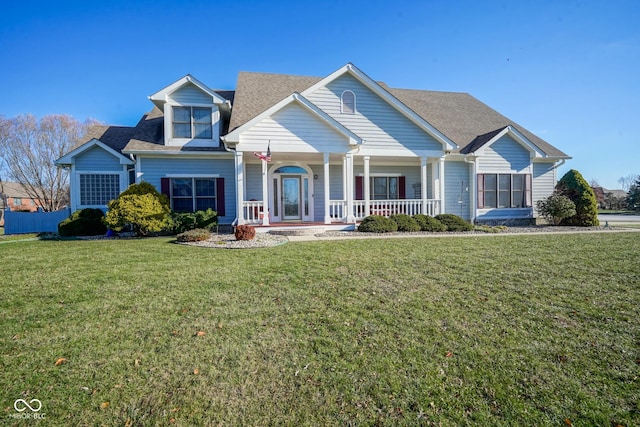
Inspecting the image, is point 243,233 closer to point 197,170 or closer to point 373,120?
point 197,170

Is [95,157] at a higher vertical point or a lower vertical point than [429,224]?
higher

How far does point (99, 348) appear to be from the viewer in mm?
3371

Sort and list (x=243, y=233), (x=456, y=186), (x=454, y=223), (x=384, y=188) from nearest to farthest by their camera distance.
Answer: (x=243, y=233)
(x=454, y=223)
(x=456, y=186)
(x=384, y=188)

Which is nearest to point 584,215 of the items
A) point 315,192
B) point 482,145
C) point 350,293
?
point 482,145

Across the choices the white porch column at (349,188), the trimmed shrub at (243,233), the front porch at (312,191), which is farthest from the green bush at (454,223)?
the trimmed shrub at (243,233)

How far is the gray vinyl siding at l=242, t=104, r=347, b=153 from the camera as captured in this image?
1202 cm

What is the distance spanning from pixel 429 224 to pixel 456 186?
4.86 metres

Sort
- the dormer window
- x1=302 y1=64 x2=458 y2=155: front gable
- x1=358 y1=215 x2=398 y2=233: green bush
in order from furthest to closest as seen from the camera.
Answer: x1=302 y1=64 x2=458 y2=155: front gable → the dormer window → x1=358 y1=215 x2=398 y2=233: green bush

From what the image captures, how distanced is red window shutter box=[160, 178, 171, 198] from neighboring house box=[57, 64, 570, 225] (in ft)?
0.14

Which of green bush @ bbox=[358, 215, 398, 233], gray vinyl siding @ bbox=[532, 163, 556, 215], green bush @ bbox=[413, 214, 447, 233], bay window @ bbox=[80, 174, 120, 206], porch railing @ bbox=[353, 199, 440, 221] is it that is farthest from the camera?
gray vinyl siding @ bbox=[532, 163, 556, 215]

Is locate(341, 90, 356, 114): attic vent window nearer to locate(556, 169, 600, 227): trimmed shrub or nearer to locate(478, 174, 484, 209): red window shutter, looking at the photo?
locate(478, 174, 484, 209): red window shutter

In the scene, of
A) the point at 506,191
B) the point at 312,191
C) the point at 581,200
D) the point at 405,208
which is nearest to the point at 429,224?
the point at 405,208

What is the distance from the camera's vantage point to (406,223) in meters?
12.2

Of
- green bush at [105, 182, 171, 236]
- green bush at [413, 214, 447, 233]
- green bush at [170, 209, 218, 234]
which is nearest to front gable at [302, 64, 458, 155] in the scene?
green bush at [413, 214, 447, 233]
